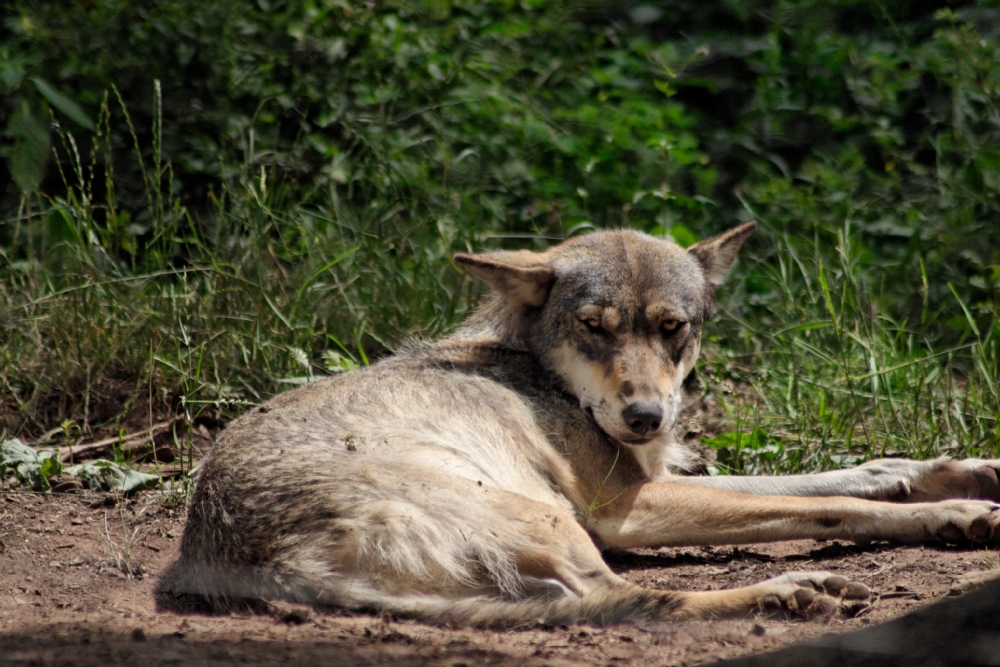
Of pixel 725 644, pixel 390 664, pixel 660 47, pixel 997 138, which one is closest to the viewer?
pixel 390 664

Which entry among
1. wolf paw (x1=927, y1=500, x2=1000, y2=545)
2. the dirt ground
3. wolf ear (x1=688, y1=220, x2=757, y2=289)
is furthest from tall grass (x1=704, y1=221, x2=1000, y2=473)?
the dirt ground

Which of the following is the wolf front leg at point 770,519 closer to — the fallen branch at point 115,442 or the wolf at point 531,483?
the wolf at point 531,483

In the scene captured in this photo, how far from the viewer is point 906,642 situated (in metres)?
2.26

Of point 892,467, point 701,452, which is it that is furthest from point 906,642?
point 701,452

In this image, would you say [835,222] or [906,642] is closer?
[906,642]

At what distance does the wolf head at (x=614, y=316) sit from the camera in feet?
13.4

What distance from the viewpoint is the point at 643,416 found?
3.95m

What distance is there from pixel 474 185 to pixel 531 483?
3.64 meters

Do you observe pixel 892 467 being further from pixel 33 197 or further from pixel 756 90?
pixel 33 197

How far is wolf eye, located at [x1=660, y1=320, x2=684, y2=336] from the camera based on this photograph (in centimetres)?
428

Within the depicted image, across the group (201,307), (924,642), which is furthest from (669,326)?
(201,307)

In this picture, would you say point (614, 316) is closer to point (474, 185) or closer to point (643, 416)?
point (643, 416)

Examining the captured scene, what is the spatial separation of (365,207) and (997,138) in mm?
4331

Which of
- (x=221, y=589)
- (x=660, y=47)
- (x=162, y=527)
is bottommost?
(x=162, y=527)
